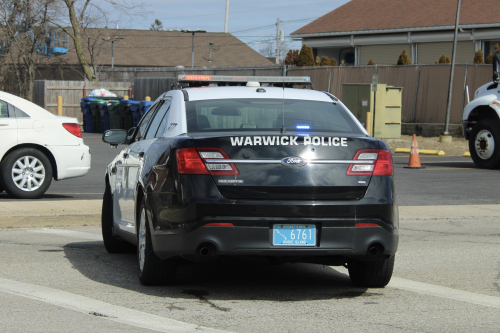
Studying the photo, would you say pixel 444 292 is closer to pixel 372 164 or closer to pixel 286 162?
pixel 372 164

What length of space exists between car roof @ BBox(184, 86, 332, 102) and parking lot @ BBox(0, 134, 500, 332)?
1.52 meters

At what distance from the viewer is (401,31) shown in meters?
42.6

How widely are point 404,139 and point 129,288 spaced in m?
23.3

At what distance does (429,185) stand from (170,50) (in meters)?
54.6

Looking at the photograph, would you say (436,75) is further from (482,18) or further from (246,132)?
(246,132)

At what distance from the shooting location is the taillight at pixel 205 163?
17.6ft

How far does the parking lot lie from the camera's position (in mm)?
4973

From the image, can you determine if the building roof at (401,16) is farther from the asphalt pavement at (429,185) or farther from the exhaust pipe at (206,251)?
the exhaust pipe at (206,251)

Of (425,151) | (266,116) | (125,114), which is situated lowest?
(425,151)

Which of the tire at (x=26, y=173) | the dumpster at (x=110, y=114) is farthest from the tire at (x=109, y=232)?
Answer: the dumpster at (x=110, y=114)

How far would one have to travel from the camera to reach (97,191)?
1302 cm

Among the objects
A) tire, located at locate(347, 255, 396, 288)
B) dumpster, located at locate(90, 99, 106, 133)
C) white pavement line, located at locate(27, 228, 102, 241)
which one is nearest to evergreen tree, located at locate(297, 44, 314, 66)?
dumpster, located at locate(90, 99, 106, 133)

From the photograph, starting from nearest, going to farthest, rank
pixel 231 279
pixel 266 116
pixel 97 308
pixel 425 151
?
pixel 97 308 < pixel 266 116 < pixel 231 279 < pixel 425 151

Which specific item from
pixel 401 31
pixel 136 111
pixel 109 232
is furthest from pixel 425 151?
pixel 401 31
